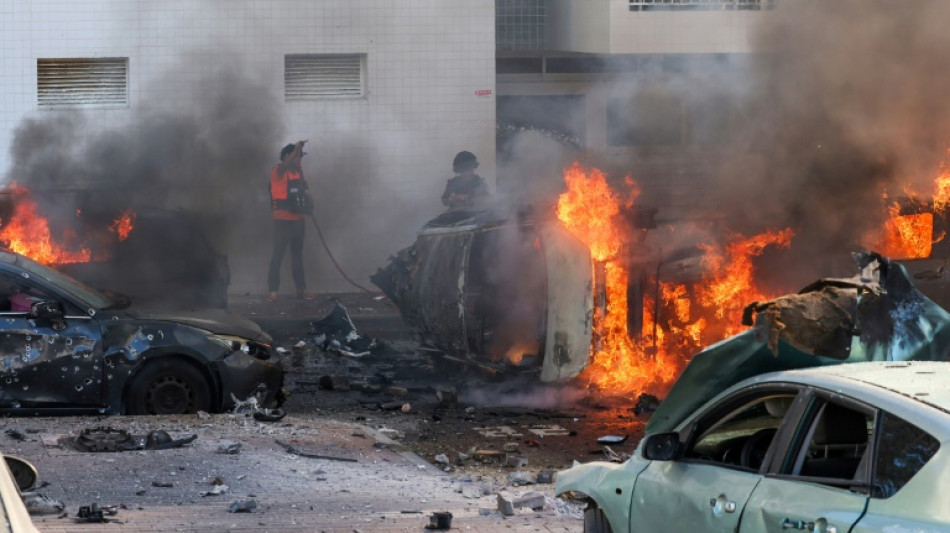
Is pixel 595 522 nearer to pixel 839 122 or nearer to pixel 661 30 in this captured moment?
pixel 839 122

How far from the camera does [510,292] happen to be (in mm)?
12633

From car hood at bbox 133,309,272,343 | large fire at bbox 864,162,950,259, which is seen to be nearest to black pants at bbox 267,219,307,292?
car hood at bbox 133,309,272,343

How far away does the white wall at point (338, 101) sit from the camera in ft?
67.3

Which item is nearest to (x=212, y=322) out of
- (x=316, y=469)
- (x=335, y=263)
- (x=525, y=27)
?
(x=316, y=469)

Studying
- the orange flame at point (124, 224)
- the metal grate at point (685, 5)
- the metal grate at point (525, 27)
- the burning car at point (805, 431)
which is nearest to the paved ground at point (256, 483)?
the burning car at point (805, 431)

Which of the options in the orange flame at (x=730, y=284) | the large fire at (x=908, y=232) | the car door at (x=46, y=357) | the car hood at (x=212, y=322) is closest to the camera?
the car door at (x=46, y=357)

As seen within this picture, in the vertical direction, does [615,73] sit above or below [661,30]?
below

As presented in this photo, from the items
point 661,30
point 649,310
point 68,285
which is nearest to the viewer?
point 68,285

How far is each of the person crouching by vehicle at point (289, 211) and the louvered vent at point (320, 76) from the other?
4.34 feet

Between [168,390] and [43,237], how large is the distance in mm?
4666

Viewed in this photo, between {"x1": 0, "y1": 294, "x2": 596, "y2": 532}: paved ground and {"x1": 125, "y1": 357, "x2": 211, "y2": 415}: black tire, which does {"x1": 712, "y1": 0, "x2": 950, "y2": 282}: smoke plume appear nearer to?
{"x1": 0, "y1": 294, "x2": 596, "y2": 532}: paved ground

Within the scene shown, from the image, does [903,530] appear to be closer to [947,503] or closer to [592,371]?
[947,503]

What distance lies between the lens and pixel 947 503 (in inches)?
161

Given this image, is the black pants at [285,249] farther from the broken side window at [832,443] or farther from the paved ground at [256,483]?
the broken side window at [832,443]
